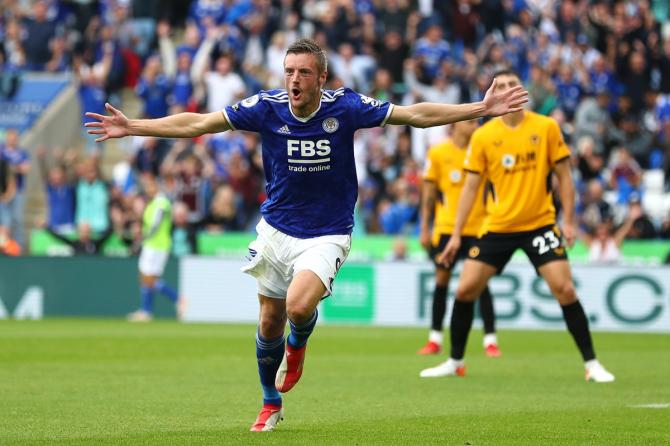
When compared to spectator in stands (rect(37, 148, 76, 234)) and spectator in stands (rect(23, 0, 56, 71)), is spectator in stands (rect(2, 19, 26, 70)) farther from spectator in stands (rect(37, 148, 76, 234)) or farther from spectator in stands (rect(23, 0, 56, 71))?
spectator in stands (rect(37, 148, 76, 234))

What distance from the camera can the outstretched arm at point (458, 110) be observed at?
840cm

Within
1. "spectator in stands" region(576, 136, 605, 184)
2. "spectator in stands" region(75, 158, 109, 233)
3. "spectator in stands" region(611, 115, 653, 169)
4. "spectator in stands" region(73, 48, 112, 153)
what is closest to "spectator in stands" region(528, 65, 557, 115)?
"spectator in stands" region(576, 136, 605, 184)

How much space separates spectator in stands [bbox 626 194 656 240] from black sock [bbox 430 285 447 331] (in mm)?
8289

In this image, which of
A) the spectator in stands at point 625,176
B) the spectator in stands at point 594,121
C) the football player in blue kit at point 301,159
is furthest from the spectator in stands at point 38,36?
the football player in blue kit at point 301,159

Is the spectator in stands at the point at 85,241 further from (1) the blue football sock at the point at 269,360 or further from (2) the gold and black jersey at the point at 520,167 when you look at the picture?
(1) the blue football sock at the point at 269,360

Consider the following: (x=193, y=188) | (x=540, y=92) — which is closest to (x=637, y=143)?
(x=540, y=92)

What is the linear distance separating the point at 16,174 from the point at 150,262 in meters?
4.90

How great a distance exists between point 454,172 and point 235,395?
5.39 metres

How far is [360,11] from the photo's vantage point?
91.5 feet

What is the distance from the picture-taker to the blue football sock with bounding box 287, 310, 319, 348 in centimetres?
841

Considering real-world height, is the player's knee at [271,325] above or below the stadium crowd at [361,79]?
below

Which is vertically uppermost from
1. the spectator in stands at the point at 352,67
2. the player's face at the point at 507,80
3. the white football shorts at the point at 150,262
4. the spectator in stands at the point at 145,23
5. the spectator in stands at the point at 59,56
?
the spectator in stands at the point at 145,23

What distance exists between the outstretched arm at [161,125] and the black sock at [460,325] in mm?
4696

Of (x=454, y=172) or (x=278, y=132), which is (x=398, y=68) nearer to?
(x=454, y=172)
